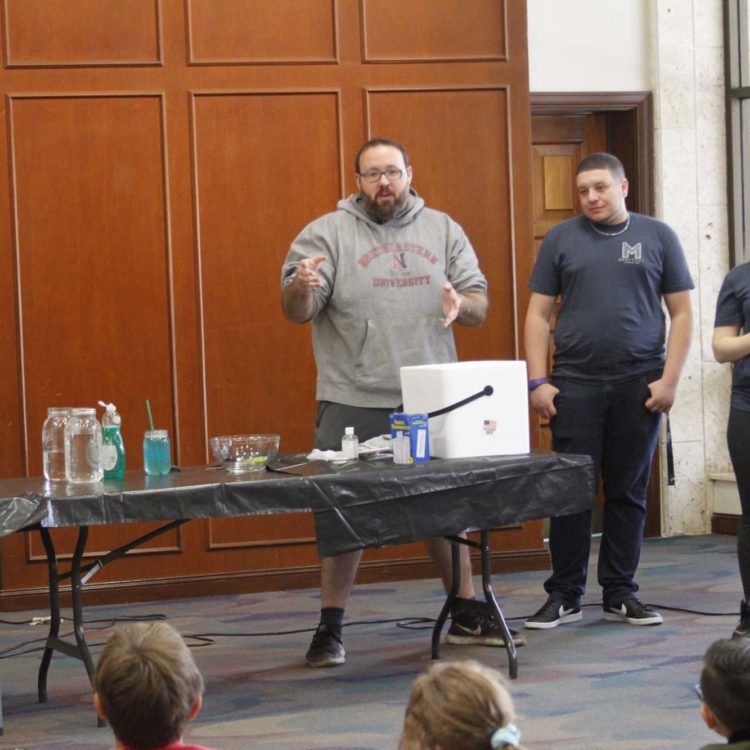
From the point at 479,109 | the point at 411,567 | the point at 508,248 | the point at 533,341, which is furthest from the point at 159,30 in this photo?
the point at 411,567

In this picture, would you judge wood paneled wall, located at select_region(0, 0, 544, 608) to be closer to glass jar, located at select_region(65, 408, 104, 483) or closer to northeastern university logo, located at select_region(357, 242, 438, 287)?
northeastern university logo, located at select_region(357, 242, 438, 287)

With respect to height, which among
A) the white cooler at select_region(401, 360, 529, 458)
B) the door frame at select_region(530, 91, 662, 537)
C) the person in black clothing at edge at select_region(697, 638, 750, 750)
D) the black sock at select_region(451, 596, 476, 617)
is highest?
the door frame at select_region(530, 91, 662, 537)

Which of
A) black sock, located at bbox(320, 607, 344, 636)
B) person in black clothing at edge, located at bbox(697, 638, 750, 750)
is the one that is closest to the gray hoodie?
black sock, located at bbox(320, 607, 344, 636)

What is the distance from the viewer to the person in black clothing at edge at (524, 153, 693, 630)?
439 centimetres

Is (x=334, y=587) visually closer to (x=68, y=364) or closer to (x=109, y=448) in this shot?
(x=109, y=448)

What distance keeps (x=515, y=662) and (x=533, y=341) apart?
124cm

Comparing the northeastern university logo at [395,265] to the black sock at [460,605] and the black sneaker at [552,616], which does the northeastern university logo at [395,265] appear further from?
the black sneaker at [552,616]

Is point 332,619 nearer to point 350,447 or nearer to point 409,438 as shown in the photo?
point 350,447

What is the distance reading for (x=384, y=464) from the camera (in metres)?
3.69

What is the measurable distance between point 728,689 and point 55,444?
230 cm

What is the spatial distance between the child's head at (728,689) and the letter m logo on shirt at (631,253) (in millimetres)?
2554

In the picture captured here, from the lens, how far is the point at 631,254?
4398 millimetres

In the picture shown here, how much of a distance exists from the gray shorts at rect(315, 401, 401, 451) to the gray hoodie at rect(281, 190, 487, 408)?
25mm

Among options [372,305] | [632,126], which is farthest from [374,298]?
[632,126]
